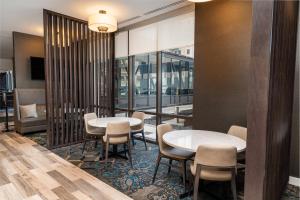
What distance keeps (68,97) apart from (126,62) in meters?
1.86

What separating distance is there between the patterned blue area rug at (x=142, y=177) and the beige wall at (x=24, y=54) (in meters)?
3.33

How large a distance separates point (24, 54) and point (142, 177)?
19.0 feet

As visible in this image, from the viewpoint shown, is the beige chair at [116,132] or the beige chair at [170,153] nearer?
the beige chair at [170,153]

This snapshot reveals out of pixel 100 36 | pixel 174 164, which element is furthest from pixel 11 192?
pixel 100 36

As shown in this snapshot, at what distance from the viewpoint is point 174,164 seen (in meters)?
3.61

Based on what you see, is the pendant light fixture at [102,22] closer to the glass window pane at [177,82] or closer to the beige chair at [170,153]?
the glass window pane at [177,82]

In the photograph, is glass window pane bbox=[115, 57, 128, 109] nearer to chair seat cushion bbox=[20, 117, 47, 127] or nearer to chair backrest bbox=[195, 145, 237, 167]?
chair seat cushion bbox=[20, 117, 47, 127]

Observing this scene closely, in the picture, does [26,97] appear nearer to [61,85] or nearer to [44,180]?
[61,85]

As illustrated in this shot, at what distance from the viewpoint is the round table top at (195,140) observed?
7.88 feet

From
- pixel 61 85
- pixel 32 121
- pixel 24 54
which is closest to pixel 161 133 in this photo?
pixel 61 85

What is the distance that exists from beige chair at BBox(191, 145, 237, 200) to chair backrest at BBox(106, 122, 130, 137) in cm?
159

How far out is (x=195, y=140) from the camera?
265 cm

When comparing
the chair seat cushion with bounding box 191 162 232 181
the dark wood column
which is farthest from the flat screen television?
the dark wood column

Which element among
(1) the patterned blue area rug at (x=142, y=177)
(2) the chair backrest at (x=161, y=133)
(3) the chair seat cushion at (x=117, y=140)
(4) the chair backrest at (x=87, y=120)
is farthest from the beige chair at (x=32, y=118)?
(2) the chair backrest at (x=161, y=133)
